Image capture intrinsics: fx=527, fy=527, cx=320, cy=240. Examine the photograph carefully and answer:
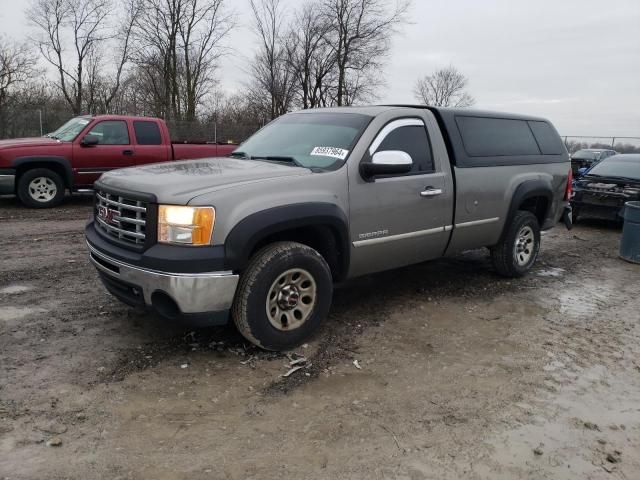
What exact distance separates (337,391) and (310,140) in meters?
2.20

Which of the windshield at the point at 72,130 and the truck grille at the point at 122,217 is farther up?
the windshield at the point at 72,130

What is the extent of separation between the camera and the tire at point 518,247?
599 cm

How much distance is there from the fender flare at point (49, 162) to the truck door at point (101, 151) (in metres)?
0.11

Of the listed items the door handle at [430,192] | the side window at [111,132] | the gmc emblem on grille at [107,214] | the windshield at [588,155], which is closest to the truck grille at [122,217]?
the gmc emblem on grille at [107,214]

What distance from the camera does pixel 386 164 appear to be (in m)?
4.17

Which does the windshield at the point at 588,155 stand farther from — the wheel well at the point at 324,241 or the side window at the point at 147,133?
the wheel well at the point at 324,241

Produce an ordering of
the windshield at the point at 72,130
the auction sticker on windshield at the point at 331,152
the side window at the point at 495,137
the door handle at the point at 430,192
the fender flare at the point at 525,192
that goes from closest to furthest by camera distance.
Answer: the auction sticker on windshield at the point at 331,152 < the door handle at the point at 430,192 < the side window at the point at 495,137 < the fender flare at the point at 525,192 < the windshield at the point at 72,130

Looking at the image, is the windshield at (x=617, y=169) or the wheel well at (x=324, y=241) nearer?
the wheel well at (x=324, y=241)

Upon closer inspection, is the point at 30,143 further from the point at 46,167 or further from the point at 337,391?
the point at 337,391

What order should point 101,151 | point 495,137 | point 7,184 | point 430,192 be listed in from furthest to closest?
point 101,151, point 7,184, point 495,137, point 430,192

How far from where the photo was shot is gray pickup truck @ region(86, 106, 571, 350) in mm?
3467

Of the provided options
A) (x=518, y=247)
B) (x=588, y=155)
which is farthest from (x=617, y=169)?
(x=588, y=155)

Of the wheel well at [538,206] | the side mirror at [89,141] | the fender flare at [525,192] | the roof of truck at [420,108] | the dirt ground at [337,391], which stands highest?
the roof of truck at [420,108]

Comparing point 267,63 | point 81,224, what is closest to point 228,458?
point 81,224
